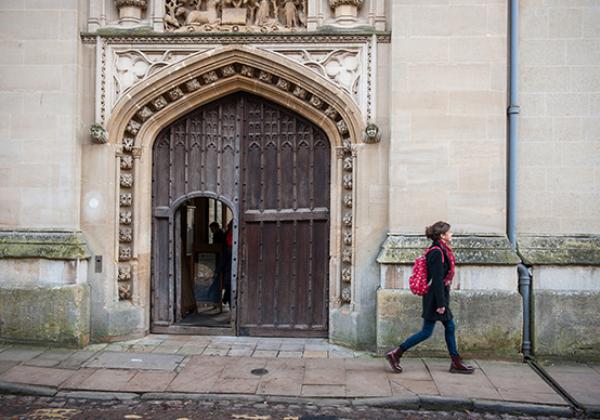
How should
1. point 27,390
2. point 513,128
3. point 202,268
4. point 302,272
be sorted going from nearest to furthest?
point 27,390 < point 513,128 < point 302,272 < point 202,268

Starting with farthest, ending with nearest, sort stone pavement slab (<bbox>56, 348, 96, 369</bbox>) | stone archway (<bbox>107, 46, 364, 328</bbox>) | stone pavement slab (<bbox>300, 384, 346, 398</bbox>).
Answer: stone archway (<bbox>107, 46, 364, 328</bbox>), stone pavement slab (<bbox>56, 348, 96, 369</bbox>), stone pavement slab (<bbox>300, 384, 346, 398</bbox>)

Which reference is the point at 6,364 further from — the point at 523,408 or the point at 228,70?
the point at 523,408

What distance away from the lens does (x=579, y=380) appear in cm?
593

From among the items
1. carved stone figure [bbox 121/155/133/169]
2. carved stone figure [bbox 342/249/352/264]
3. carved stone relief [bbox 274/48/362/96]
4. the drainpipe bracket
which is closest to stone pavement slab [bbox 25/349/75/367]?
carved stone figure [bbox 121/155/133/169]

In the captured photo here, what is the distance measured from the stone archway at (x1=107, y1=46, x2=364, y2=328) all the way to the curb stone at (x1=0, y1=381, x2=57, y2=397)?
210 centimetres

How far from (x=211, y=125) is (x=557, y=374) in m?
5.49

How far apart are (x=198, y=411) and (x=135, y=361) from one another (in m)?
1.70

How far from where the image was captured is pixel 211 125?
793cm

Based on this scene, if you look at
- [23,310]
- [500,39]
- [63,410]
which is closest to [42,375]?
[63,410]

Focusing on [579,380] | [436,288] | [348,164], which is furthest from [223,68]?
[579,380]

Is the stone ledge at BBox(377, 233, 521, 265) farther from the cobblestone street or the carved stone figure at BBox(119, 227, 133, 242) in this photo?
the carved stone figure at BBox(119, 227, 133, 242)

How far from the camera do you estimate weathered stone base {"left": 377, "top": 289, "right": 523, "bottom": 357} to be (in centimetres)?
665

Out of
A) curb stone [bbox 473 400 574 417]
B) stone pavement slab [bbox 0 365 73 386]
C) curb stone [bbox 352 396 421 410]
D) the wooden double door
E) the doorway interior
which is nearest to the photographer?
curb stone [bbox 473 400 574 417]

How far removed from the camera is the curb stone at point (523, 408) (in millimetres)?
5137
